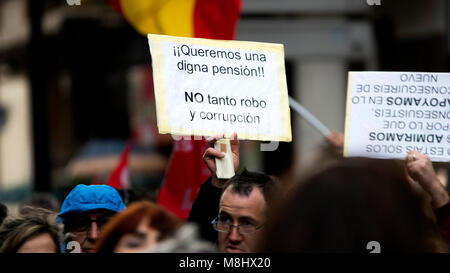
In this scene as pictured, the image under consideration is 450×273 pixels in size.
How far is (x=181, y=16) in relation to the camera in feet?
18.0

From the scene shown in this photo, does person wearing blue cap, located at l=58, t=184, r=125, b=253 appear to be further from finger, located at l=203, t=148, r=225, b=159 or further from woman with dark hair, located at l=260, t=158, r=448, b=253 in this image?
woman with dark hair, located at l=260, t=158, r=448, b=253

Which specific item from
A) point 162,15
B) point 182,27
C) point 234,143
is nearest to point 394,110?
point 234,143

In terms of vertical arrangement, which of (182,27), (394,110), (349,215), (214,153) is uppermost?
(182,27)

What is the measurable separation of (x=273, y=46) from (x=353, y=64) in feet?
18.9

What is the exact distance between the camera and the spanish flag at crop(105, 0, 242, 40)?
18.1 ft

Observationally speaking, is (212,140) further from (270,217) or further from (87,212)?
(270,217)

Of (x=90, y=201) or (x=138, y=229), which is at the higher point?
(x=90, y=201)

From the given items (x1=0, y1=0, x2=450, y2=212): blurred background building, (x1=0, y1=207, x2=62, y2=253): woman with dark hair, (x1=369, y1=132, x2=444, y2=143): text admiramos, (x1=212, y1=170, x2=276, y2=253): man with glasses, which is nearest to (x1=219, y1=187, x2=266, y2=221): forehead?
(x1=212, y1=170, x2=276, y2=253): man with glasses

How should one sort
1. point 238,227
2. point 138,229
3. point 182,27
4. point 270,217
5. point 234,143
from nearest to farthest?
point 270,217 → point 138,229 → point 238,227 → point 234,143 → point 182,27

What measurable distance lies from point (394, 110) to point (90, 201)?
1.33 meters

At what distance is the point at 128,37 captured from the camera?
31.1 ft

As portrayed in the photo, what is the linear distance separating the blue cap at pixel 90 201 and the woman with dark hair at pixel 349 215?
6.12ft

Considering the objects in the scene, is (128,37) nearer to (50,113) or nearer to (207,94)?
(50,113)

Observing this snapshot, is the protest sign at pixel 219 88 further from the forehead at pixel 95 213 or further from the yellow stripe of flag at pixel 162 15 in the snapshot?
the yellow stripe of flag at pixel 162 15
